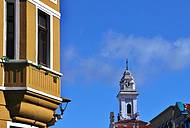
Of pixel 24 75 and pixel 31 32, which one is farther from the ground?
pixel 31 32

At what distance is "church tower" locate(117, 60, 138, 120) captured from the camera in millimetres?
162875

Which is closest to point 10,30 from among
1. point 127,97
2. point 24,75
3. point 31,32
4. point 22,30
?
point 22,30

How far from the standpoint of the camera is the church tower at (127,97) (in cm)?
16288

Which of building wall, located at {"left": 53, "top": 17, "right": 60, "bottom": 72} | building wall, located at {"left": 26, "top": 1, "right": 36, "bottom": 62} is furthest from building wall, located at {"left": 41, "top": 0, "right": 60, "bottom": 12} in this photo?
building wall, located at {"left": 26, "top": 1, "right": 36, "bottom": 62}

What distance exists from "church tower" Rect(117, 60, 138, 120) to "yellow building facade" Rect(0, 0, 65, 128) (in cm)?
13956

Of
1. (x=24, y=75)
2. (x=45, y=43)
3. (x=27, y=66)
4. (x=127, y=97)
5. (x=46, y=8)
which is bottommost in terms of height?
(x=24, y=75)

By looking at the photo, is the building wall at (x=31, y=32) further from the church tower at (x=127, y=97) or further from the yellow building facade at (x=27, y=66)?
the church tower at (x=127, y=97)

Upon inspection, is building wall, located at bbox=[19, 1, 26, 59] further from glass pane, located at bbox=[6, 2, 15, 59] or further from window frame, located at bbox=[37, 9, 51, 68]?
window frame, located at bbox=[37, 9, 51, 68]

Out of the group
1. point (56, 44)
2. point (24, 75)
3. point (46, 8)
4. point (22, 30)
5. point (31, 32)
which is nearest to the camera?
point (24, 75)

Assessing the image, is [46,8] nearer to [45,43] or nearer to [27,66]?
[45,43]

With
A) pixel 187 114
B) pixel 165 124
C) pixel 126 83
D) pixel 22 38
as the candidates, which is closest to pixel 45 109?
pixel 22 38

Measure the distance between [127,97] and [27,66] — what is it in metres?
147

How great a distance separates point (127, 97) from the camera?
16525 centimetres

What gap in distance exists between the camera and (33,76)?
759 inches
